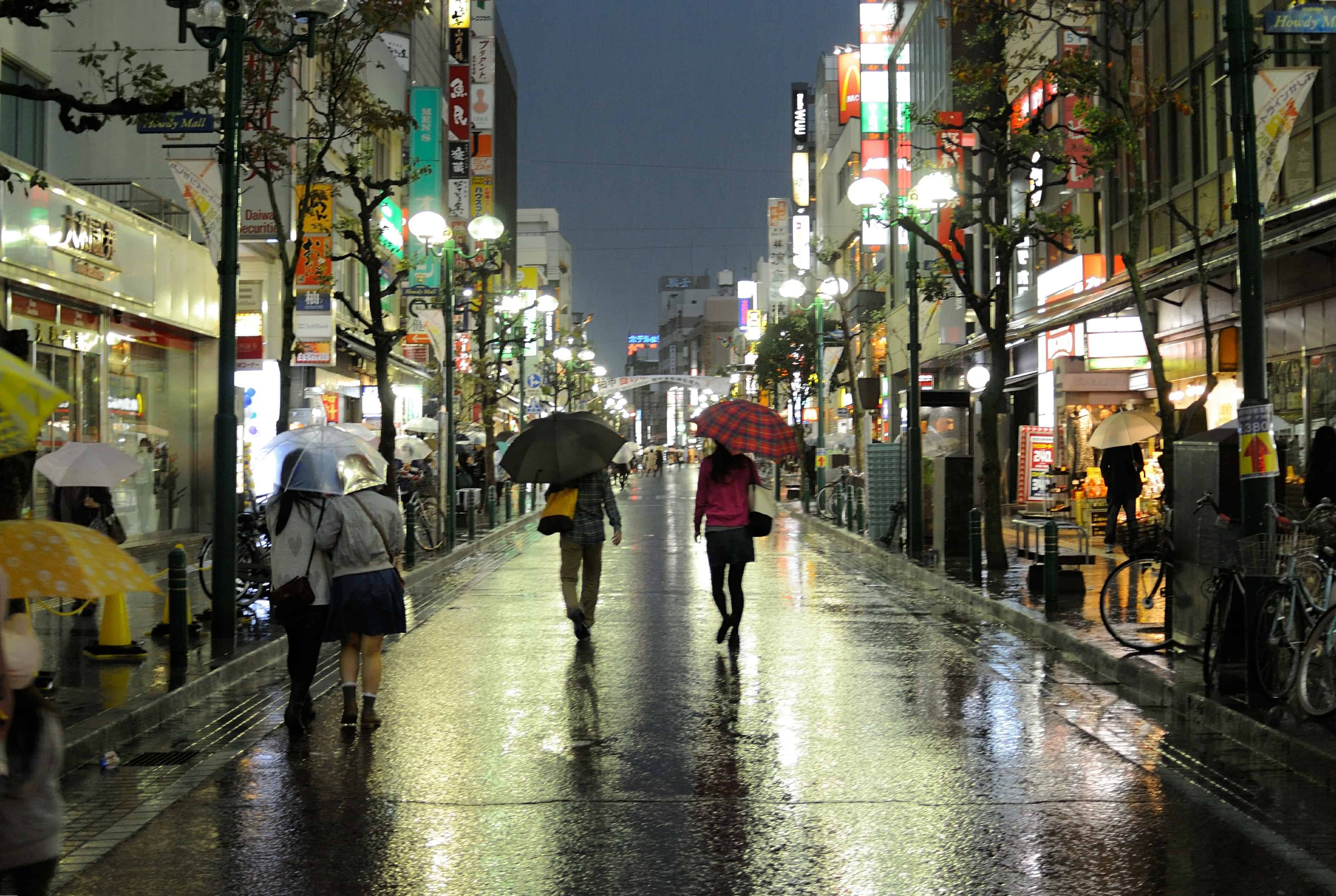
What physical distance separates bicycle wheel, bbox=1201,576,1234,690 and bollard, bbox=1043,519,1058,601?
13.3 ft

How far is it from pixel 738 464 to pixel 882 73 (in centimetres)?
3802

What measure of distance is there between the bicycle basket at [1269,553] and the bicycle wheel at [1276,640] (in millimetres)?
115

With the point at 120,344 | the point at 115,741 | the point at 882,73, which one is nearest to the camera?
the point at 115,741

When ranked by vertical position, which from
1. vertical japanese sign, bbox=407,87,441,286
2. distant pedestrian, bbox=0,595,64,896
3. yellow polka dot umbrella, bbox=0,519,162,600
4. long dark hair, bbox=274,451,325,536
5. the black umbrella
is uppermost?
vertical japanese sign, bbox=407,87,441,286

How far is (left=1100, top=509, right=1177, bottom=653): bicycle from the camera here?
1195cm

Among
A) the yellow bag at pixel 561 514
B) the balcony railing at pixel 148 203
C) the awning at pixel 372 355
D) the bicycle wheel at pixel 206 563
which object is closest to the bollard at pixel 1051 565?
the yellow bag at pixel 561 514

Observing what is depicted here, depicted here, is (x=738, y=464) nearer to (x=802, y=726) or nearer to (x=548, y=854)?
(x=802, y=726)

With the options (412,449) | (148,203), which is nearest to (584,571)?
(412,449)

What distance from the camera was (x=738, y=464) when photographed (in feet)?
42.2

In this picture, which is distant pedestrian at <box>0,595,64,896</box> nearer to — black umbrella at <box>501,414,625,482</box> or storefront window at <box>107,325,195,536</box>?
black umbrella at <box>501,414,625,482</box>

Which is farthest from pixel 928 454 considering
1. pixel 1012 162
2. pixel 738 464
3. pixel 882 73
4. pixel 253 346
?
pixel 882 73

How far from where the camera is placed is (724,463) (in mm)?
12828

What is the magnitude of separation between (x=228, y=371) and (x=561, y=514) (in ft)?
10.6

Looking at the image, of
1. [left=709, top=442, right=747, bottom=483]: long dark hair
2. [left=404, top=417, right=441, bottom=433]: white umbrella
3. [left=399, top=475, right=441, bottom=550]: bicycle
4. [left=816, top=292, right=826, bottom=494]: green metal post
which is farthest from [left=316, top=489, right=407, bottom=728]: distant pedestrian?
[left=816, top=292, right=826, bottom=494]: green metal post
